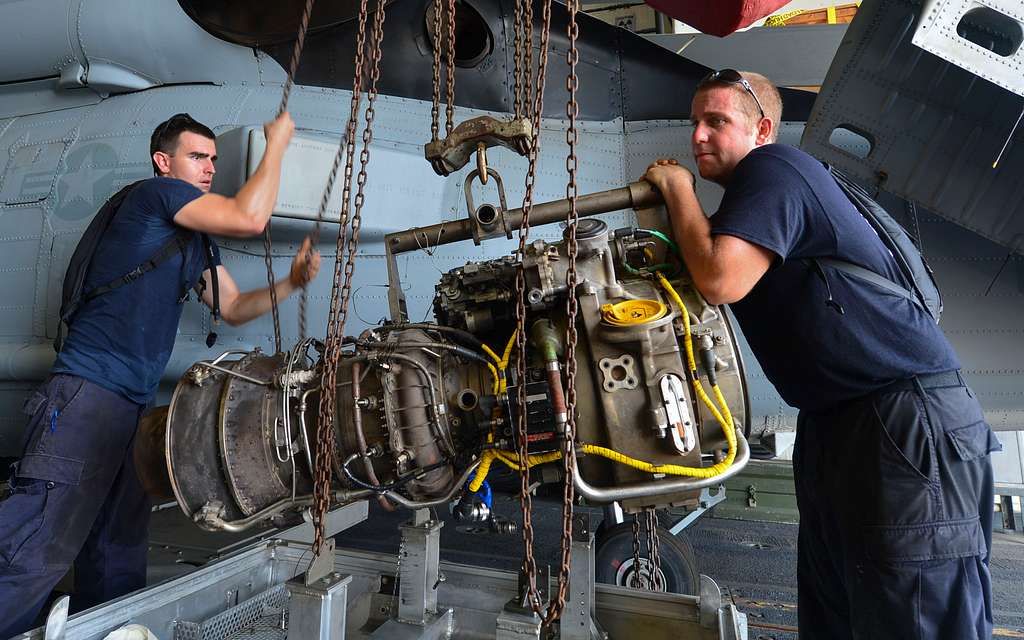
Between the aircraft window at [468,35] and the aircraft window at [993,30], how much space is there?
2.67 meters

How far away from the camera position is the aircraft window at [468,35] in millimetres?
3877

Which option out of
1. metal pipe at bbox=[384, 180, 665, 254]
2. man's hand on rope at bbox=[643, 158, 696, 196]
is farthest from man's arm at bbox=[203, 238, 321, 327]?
man's hand on rope at bbox=[643, 158, 696, 196]

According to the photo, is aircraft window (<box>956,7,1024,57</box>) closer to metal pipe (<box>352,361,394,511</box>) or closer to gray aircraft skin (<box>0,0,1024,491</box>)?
gray aircraft skin (<box>0,0,1024,491</box>)

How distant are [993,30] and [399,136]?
10.5 feet

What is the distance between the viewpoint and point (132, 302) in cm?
216

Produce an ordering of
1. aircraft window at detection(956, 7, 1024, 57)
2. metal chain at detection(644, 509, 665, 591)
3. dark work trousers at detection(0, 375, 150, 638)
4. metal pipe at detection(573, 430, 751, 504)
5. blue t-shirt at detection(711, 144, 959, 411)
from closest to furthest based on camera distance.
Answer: metal pipe at detection(573, 430, 751, 504), blue t-shirt at detection(711, 144, 959, 411), dark work trousers at detection(0, 375, 150, 638), metal chain at detection(644, 509, 665, 591), aircraft window at detection(956, 7, 1024, 57)

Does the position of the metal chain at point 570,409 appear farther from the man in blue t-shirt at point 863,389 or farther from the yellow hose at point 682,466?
the man in blue t-shirt at point 863,389

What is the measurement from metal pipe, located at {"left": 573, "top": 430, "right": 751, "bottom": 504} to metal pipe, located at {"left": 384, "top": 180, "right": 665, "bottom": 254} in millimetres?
750

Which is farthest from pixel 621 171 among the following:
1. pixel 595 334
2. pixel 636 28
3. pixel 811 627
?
pixel 636 28

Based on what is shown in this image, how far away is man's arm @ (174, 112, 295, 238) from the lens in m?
2.11

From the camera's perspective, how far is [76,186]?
3.55 meters

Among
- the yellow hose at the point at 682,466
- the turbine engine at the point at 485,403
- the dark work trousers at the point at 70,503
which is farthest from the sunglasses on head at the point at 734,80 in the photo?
the dark work trousers at the point at 70,503

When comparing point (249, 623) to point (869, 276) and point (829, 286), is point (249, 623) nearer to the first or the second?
point (829, 286)

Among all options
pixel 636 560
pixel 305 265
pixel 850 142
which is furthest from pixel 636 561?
pixel 850 142
